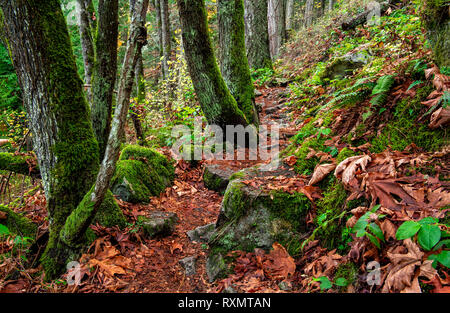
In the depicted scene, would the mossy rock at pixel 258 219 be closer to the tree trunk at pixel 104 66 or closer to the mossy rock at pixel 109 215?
the mossy rock at pixel 109 215

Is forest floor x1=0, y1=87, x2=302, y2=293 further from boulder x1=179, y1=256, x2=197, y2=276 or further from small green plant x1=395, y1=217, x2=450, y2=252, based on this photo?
small green plant x1=395, y1=217, x2=450, y2=252

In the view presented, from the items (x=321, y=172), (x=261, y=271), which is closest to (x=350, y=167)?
(x=321, y=172)

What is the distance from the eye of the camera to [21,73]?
290 centimetres

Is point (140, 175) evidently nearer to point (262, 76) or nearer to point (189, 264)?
point (189, 264)

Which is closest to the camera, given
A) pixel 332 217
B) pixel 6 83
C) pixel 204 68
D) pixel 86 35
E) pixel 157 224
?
pixel 332 217

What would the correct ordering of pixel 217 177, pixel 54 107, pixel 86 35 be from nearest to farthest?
pixel 54 107 → pixel 217 177 → pixel 86 35

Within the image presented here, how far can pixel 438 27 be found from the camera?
2.97m

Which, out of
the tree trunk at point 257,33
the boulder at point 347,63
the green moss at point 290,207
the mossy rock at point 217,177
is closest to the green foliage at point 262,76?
the tree trunk at point 257,33

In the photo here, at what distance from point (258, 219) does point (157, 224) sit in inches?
63.8

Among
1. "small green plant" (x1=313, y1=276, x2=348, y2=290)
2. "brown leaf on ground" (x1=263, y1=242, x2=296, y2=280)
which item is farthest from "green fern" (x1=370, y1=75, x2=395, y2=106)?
"small green plant" (x1=313, y1=276, x2=348, y2=290)

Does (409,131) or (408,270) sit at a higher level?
(409,131)

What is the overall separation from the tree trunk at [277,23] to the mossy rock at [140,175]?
40.8 feet

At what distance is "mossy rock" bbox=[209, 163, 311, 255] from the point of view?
2.96 meters
